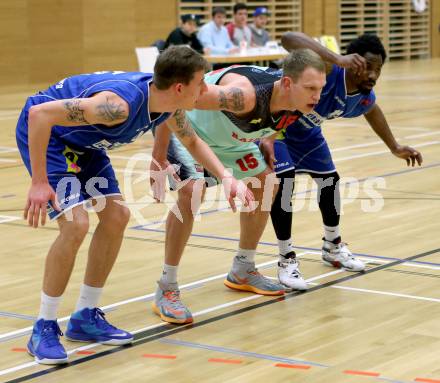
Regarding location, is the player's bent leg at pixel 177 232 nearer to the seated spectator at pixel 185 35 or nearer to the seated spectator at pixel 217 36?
the seated spectator at pixel 185 35

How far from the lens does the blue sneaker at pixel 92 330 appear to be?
4680 mm

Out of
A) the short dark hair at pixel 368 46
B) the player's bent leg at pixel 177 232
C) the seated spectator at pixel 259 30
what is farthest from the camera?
the seated spectator at pixel 259 30

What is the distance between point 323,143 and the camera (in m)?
6.14

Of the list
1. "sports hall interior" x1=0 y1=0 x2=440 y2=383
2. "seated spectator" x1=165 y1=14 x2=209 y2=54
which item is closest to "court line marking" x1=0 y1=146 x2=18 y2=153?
"sports hall interior" x1=0 y1=0 x2=440 y2=383

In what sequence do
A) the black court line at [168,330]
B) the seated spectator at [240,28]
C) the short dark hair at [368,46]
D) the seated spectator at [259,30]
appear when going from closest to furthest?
the black court line at [168,330]
the short dark hair at [368,46]
the seated spectator at [240,28]
the seated spectator at [259,30]

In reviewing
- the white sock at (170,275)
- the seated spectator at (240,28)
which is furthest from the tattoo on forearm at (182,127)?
the seated spectator at (240,28)

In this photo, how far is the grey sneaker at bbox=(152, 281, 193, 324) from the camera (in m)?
5.03

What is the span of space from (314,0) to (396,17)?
13.6ft

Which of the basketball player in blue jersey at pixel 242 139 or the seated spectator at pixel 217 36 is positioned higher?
the seated spectator at pixel 217 36

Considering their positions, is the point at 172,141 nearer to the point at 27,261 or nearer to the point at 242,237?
the point at 242,237

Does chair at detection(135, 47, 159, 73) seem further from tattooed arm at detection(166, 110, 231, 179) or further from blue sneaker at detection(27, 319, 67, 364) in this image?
blue sneaker at detection(27, 319, 67, 364)

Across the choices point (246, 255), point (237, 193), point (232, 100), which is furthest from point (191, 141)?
point (246, 255)

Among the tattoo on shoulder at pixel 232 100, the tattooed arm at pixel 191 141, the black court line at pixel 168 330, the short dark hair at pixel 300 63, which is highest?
the short dark hair at pixel 300 63

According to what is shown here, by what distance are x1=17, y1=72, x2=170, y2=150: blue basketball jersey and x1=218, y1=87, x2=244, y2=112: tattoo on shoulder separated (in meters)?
0.40
